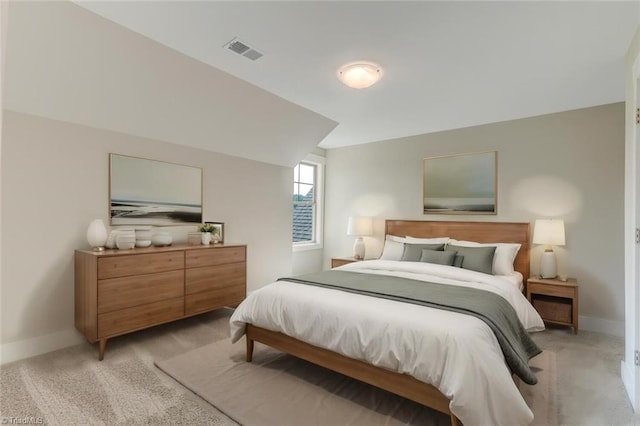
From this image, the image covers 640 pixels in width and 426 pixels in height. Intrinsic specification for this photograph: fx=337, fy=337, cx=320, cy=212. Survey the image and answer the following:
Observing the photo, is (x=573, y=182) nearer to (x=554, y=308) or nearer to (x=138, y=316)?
(x=554, y=308)

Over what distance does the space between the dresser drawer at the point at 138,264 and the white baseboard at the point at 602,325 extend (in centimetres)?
439

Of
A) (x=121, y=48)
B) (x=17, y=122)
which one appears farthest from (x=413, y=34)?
(x=17, y=122)

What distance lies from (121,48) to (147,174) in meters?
1.31

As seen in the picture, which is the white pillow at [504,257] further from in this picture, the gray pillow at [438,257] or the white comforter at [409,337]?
the white comforter at [409,337]

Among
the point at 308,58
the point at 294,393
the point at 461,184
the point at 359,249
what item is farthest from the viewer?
the point at 359,249

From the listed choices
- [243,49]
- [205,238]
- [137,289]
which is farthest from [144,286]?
[243,49]

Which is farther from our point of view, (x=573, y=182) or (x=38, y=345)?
(x=573, y=182)

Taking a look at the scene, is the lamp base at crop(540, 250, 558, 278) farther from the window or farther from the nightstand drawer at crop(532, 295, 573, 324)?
the window

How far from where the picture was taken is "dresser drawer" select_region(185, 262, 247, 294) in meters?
3.45

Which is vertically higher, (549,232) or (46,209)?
(46,209)

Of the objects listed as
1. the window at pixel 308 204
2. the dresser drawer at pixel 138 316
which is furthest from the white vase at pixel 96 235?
the window at pixel 308 204

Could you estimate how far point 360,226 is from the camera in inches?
208

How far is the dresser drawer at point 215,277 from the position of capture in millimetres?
3451

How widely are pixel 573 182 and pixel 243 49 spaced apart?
149 inches
